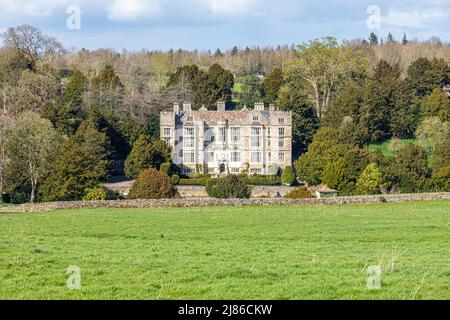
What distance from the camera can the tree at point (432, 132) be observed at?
80.4 metres

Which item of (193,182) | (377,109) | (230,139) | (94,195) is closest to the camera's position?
(94,195)

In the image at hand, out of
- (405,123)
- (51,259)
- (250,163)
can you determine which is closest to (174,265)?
(51,259)

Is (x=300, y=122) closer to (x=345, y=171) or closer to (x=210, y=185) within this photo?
A: (x=210, y=185)

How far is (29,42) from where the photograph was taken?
10375cm

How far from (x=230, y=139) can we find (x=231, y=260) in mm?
65907

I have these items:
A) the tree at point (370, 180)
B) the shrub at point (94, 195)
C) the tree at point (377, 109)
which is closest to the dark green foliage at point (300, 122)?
the tree at point (377, 109)

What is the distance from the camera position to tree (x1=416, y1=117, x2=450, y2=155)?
80.4 metres

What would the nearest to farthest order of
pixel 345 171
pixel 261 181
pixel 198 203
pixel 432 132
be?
pixel 198 203
pixel 345 171
pixel 261 181
pixel 432 132

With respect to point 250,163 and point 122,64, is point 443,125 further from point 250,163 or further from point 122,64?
point 122,64

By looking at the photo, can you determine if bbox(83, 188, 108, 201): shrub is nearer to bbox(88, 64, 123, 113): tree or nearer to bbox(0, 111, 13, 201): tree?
bbox(0, 111, 13, 201): tree

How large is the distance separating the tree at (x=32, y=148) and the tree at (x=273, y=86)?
1488 inches

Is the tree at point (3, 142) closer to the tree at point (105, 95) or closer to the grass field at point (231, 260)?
the tree at point (105, 95)

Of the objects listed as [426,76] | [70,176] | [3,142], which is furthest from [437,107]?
[3,142]
